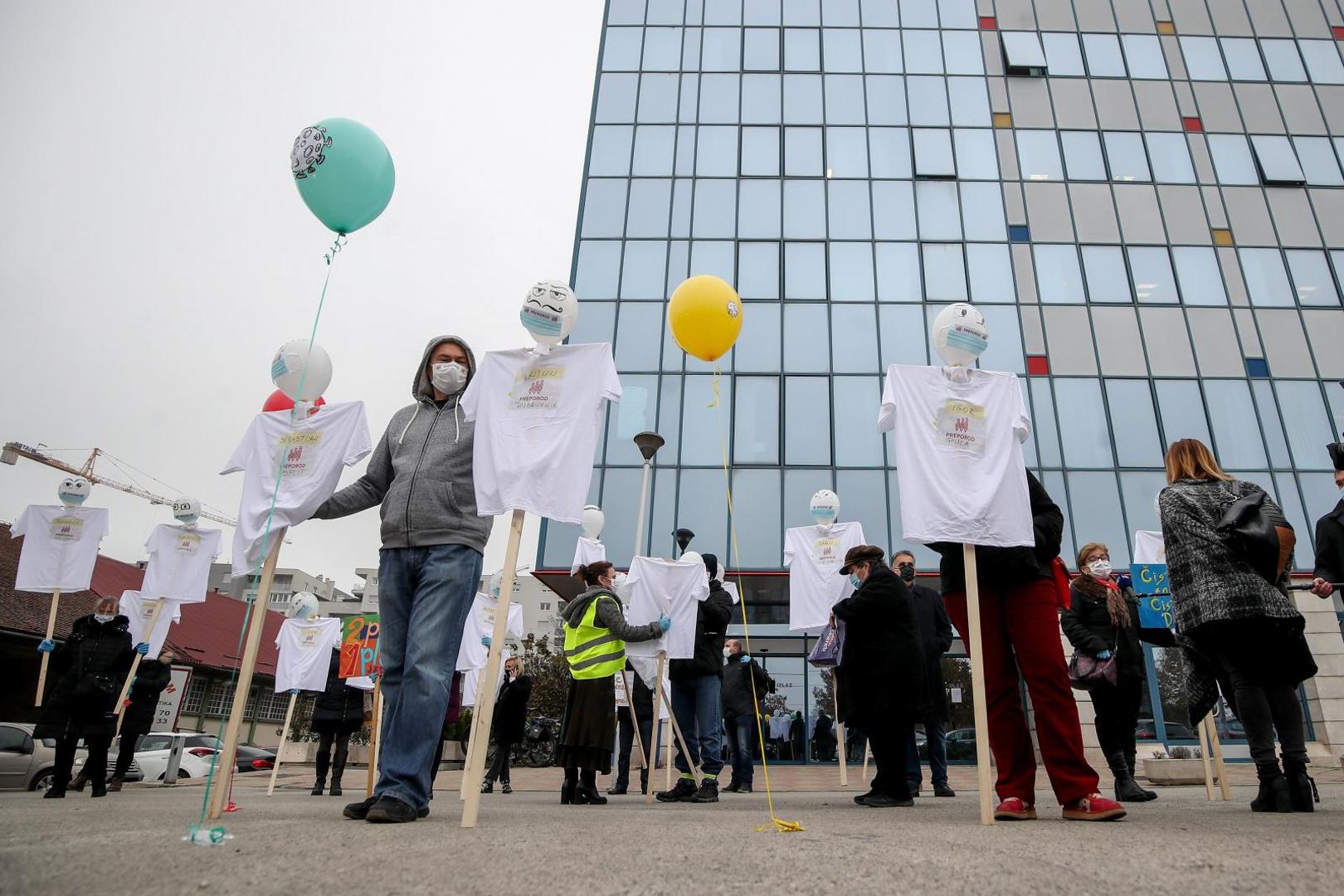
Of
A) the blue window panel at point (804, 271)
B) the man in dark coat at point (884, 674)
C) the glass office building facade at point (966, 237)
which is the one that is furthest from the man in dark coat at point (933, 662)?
the blue window panel at point (804, 271)

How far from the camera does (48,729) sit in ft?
23.3

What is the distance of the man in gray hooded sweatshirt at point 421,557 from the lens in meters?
3.45

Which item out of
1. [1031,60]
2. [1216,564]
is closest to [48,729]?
[1216,564]

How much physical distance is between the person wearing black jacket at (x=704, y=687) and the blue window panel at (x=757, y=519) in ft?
35.1

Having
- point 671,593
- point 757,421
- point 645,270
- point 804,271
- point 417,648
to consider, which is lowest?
point 417,648

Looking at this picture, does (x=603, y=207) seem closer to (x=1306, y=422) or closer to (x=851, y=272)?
(x=851, y=272)

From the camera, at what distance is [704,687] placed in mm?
6926

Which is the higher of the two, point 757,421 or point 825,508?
point 757,421

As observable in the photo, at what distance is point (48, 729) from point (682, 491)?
13.3 metres

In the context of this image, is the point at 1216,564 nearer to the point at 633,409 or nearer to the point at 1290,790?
the point at 1290,790

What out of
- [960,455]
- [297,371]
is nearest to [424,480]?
[297,371]

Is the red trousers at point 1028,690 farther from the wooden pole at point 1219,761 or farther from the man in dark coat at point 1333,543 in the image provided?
the wooden pole at point 1219,761

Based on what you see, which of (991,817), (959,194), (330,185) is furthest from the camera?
(959,194)

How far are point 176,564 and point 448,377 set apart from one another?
22.0 ft
